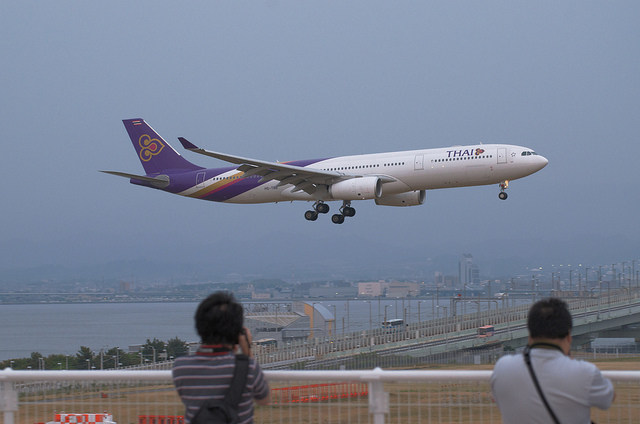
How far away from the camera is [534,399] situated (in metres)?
4.57

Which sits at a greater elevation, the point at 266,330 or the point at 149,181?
the point at 149,181

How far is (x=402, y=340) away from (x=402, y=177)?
24.4 meters

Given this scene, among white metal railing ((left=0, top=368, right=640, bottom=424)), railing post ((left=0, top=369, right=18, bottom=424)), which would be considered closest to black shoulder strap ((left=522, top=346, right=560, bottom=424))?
white metal railing ((left=0, top=368, right=640, bottom=424))

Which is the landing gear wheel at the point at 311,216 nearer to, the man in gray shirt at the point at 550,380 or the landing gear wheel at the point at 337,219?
the landing gear wheel at the point at 337,219

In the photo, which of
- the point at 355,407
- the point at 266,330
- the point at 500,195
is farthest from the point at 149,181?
the point at 355,407

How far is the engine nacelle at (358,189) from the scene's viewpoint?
3594 cm

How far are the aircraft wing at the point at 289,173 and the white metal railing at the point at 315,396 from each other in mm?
28336

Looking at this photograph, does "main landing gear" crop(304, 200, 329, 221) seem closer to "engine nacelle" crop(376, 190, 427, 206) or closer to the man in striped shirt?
"engine nacelle" crop(376, 190, 427, 206)

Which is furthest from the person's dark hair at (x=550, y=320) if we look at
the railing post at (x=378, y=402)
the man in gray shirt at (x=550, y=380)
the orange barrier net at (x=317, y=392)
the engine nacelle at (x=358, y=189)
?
the engine nacelle at (x=358, y=189)

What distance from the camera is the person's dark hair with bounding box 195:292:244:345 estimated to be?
489 centimetres

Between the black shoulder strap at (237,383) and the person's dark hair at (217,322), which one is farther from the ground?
the person's dark hair at (217,322)

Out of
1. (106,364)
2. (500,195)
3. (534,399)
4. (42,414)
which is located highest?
(500,195)

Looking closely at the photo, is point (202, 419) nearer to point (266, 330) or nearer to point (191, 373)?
point (191, 373)

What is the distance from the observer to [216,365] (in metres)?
4.81
